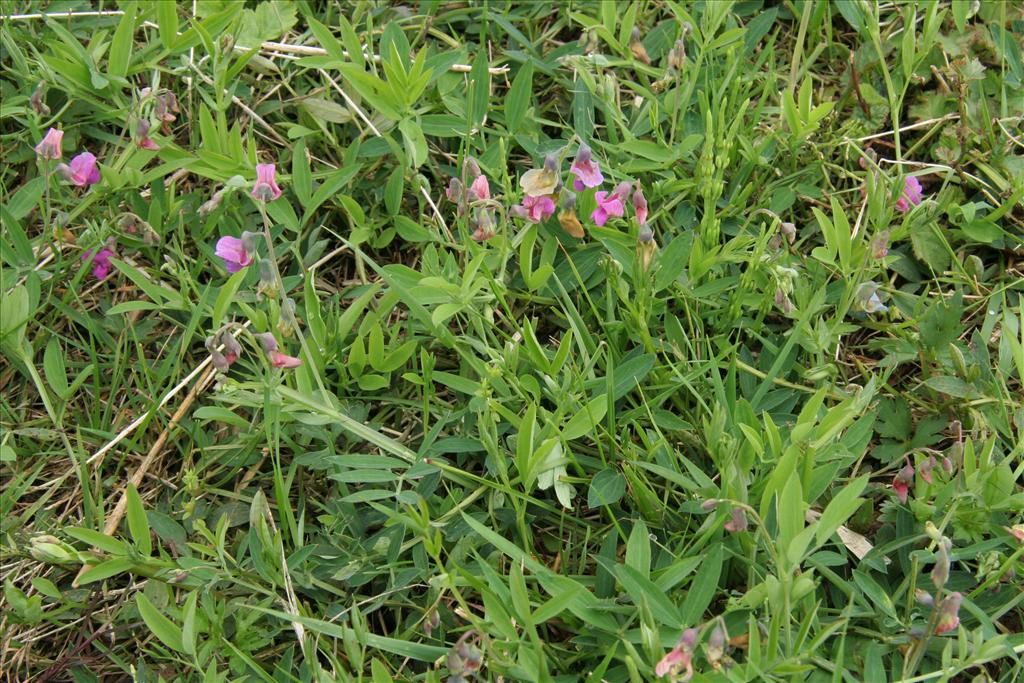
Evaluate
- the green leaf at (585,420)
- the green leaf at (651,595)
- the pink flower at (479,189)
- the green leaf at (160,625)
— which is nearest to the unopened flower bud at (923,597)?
the green leaf at (651,595)

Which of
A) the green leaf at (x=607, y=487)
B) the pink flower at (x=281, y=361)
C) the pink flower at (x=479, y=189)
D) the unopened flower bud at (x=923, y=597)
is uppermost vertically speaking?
the pink flower at (x=479, y=189)

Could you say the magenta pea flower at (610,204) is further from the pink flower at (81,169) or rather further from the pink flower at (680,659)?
the pink flower at (81,169)

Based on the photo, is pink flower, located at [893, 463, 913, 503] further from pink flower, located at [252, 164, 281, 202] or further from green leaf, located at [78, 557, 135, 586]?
green leaf, located at [78, 557, 135, 586]

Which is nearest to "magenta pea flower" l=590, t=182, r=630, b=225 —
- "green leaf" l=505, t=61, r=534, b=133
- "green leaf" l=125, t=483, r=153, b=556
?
"green leaf" l=505, t=61, r=534, b=133

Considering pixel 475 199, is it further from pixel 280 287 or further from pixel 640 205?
pixel 280 287

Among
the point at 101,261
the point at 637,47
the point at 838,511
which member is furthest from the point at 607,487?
the point at 101,261

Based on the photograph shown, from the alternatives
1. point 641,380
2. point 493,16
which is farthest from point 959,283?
point 493,16

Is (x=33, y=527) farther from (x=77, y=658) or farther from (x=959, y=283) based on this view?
(x=959, y=283)
